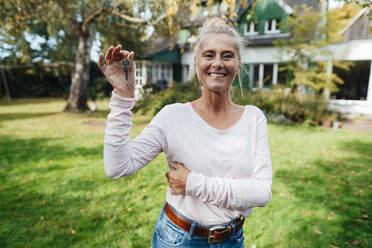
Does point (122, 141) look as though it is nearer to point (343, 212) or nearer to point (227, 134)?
point (227, 134)

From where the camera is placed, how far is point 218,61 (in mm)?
1563

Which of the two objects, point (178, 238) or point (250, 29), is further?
point (250, 29)

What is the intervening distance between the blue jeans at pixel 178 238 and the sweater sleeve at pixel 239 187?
244 millimetres

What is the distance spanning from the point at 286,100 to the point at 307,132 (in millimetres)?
2620

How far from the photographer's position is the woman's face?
1.57m

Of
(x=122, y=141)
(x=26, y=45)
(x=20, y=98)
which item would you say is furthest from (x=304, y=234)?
(x=20, y=98)

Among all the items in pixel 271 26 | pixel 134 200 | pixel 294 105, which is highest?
pixel 271 26

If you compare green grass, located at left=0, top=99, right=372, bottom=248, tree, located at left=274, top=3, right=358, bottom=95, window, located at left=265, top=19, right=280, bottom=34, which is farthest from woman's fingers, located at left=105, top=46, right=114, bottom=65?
window, located at left=265, top=19, right=280, bottom=34

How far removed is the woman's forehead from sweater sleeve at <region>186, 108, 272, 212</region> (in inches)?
23.9

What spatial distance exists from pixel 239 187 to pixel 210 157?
232 millimetres

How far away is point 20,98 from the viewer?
26.2 metres

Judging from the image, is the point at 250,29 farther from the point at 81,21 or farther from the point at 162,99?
the point at 81,21

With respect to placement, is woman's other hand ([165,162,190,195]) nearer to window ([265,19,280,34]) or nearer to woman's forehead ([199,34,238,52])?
woman's forehead ([199,34,238,52])

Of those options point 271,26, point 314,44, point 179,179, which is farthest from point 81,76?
point 179,179
